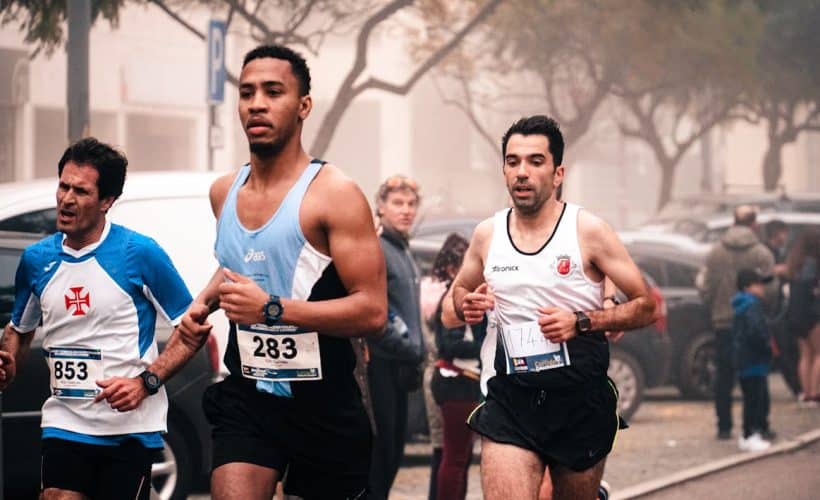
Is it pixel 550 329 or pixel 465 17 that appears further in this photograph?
pixel 465 17

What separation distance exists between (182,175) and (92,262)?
11.1 feet

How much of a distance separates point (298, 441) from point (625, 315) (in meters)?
1.49

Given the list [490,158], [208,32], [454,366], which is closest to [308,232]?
[454,366]

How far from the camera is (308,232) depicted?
16.0 feet

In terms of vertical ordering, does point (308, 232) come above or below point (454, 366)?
above

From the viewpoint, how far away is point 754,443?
39.7 feet

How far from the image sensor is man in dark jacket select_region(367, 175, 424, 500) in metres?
7.36

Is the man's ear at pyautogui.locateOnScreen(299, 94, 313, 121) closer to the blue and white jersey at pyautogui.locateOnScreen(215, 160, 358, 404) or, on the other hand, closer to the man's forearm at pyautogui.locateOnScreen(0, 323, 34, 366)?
the blue and white jersey at pyautogui.locateOnScreen(215, 160, 358, 404)

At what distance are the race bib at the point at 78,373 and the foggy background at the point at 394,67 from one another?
870 centimetres

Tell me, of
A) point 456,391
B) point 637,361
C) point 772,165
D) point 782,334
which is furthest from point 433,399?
point 772,165

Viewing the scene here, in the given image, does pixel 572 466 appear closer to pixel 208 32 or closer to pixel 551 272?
pixel 551 272

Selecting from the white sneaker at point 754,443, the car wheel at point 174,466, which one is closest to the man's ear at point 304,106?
the car wheel at point 174,466

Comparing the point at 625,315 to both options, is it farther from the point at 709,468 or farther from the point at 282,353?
the point at 709,468

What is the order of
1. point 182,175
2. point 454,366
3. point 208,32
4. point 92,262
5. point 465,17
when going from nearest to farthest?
point 92,262, point 454,366, point 182,175, point 208,32, point 465,17
